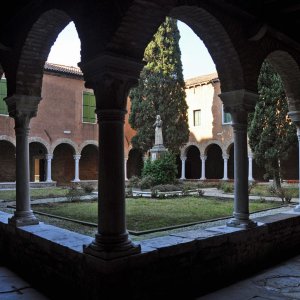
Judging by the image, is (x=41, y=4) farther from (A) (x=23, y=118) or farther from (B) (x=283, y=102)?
(B) (x=283, y=102)

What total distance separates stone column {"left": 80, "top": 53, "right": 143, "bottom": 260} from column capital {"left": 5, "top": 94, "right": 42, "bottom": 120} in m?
Result: 2.31

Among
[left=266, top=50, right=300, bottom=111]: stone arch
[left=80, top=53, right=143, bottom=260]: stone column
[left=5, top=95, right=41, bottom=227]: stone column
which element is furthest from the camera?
[left=266, top=50, right=300, bottom=111]: stone arch

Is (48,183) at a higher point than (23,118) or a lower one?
lower

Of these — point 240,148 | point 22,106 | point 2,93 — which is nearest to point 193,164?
point 2,93

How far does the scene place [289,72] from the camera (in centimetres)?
715

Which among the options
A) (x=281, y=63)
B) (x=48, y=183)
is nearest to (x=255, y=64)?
(x=281, y=63)

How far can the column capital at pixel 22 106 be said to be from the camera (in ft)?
19.2

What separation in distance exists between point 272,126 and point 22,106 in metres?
12.8

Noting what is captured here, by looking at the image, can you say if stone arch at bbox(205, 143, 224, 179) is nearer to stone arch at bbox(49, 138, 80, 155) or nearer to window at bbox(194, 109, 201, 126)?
window at bbox(194, 109, 201, 126)

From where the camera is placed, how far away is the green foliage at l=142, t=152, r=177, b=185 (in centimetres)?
1702

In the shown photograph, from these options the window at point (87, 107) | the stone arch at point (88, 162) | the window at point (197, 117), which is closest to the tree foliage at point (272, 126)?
the window at point (197, 117)

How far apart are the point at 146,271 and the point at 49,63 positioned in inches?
880

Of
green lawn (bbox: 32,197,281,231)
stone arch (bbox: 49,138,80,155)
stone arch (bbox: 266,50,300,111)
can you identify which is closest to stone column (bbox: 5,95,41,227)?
green lawn (bbox: 32,197,281,231)

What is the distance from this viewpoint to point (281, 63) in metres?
6.99
